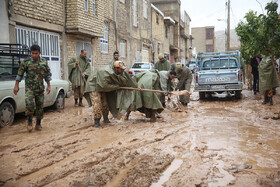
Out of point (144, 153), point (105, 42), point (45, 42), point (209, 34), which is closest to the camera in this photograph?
point (144, 153)

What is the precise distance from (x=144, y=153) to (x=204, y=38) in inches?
2681

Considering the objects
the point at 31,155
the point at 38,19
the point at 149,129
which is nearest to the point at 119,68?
the point at 149,129

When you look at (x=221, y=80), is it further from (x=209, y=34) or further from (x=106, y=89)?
(x=209, y=34)

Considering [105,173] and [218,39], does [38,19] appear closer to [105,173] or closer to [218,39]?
[105,173]

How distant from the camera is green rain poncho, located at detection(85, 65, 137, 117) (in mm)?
5879

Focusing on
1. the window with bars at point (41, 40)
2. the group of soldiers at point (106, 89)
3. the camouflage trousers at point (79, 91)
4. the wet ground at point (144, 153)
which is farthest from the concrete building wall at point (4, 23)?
the group of soldiers at point (106, 89)

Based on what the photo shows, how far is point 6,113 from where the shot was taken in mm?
6094

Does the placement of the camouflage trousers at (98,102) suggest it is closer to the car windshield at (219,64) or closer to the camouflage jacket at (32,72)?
the camouflage jacket at (32,72)

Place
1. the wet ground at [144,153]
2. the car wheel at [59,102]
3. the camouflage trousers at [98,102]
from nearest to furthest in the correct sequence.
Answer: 1. the wet ground at [144,153]
2. the camouflage trousers at [98,102]
3. the car wheel at [59,102]

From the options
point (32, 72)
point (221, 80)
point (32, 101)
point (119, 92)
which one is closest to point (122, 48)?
point (221, 80)

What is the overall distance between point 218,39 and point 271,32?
90038 millimetres

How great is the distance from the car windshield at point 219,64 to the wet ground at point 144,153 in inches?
203

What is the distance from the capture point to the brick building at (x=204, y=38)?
67938 mm

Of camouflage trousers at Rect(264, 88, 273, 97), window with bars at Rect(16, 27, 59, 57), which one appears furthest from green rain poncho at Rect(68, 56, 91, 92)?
camouflage trousers at Rect(264, 88, 273, 97)
